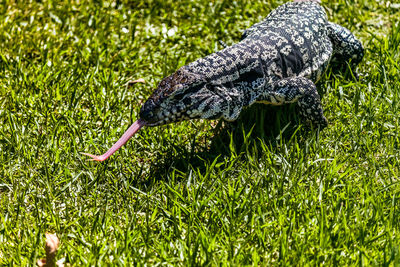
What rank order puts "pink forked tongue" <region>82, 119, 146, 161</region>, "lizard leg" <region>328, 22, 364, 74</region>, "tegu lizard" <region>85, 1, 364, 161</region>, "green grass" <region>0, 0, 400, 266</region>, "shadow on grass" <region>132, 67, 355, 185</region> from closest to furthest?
1. "green grass" <region>0, 0, 400, 266</region>
2. "pink forked tongue" <region>82, 119, 146, 161</region>
3. "tegu lizard" <region>85, 1, 364, 161</region>
4. "shadow on grass" <region>132, 67, 355, 185</region>
5. "lizard leg" <region>328, 22, 364, 74</region>

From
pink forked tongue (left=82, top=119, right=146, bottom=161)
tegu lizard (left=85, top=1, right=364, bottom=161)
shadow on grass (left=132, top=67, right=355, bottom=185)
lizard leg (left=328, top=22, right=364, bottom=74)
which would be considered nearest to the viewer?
pink forked tongue (left=82, top=119, right=146, bottom=161)

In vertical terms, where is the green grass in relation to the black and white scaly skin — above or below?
below

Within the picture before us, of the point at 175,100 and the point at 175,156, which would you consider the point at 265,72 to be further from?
the point at 175,156

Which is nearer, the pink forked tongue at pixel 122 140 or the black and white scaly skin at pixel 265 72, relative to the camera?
the pink forked tongue at pixel 122 140

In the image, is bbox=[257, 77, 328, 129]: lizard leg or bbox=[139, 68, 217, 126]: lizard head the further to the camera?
bbox=[257, 77, 328, 129]: lizard leg

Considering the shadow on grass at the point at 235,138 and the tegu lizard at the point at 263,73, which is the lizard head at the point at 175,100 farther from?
the shadow on grass at the point at 235,138

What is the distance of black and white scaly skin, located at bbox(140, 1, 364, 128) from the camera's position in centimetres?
464

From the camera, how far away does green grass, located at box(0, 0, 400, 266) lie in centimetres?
413

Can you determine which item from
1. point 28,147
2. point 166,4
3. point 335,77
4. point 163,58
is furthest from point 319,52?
point 28,147

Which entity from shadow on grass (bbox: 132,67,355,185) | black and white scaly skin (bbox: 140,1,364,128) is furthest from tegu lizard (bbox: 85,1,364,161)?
shadow on grass (bbox: 132,67,355,185)

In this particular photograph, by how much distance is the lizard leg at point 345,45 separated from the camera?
5.94 meters

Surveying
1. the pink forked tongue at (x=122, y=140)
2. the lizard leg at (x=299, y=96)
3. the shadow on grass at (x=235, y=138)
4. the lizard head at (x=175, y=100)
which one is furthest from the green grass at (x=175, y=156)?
the lizard head at (x=175, y=100)

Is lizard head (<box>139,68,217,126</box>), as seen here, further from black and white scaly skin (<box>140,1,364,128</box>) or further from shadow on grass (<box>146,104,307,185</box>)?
shadow on grass (<box>146,104,307,185</box>)

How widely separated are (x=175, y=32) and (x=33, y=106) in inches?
76.3
